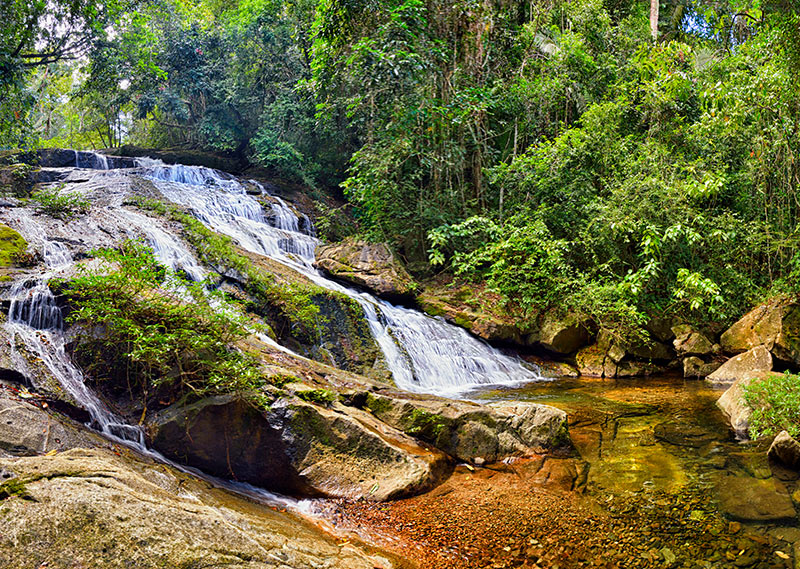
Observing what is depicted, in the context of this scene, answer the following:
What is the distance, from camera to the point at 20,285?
5.61 metres

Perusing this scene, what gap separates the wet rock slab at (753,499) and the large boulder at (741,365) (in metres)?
4.72

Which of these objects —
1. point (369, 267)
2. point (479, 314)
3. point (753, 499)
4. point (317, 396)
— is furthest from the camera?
point (369, 267)

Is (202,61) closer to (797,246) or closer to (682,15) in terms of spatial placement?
(682,15)

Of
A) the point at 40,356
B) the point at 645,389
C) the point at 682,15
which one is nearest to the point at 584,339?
the point at 645,389

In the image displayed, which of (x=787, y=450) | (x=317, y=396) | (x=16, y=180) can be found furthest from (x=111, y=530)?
(x=16, y=180)

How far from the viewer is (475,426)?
5008mm

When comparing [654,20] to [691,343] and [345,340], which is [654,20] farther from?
[345,340]

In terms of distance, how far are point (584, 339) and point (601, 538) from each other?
7.39 m

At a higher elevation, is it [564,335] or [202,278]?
[202,278]

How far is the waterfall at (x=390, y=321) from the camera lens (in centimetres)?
902

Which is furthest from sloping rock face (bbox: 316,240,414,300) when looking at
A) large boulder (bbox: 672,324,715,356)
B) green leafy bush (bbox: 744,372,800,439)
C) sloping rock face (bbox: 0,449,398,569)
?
sloping rock face (bbox: 0,449,398,569)

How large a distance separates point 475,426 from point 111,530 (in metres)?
3.64

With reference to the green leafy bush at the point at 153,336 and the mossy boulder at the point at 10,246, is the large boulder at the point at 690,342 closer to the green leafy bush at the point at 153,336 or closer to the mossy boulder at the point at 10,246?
the green leafy bush at the point at 153,336

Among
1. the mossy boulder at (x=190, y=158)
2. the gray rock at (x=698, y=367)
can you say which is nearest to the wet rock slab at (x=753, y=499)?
the gray rock at (x=698, y=367)
